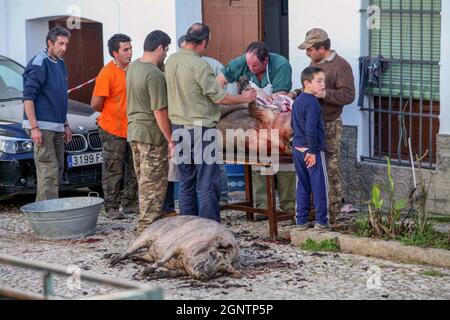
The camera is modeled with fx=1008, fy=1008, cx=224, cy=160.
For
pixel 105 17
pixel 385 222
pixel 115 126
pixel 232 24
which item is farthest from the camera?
pixel 105 17

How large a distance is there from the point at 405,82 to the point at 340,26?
3.09ft

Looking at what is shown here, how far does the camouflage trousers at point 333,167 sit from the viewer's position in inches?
383

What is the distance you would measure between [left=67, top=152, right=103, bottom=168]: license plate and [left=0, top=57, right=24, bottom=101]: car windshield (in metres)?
1.52

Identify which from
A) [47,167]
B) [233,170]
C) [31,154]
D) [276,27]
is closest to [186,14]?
[276,27]

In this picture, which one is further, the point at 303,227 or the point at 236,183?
the point at 236,183

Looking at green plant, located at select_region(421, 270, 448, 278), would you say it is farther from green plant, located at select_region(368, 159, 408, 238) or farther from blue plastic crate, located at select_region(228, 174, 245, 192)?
blue plastic crate, located at select_region(228, 174, 245, 192)

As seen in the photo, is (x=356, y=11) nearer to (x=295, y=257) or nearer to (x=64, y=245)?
(x=295, y=257)

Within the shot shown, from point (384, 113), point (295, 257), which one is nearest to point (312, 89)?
Result: point (295, 257)

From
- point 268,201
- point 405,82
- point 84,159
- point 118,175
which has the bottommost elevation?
point 268,201

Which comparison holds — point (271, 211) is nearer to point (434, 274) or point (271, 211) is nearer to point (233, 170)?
point (233, 170)

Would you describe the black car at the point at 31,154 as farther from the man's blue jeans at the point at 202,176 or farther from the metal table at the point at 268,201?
the man's blue jeans at the point at 202,176

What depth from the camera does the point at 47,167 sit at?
1023 centimetres

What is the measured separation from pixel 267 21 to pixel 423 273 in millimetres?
6531

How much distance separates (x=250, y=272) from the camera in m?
8.19
